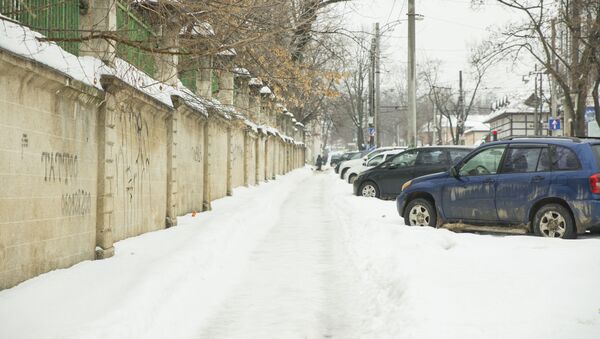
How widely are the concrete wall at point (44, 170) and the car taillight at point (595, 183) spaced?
713cm

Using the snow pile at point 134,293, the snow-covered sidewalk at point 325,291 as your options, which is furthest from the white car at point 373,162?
the snow pile at point 134,293

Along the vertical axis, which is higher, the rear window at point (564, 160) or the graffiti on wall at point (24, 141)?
the graffiti on wall at point (24, 141)

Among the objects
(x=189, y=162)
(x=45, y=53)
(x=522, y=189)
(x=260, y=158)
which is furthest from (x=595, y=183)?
(x=260, y=158)

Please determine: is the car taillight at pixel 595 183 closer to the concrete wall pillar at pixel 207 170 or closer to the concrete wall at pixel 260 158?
the concrete wall pillar at pixel 207 170

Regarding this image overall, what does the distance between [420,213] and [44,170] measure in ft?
24.3

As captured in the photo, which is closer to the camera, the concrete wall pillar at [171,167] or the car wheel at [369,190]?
the concrete wall pillar at [171,167]

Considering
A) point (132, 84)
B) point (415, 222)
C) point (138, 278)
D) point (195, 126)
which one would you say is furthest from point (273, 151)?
point (138, 278)

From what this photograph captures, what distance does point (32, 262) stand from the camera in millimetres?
6973

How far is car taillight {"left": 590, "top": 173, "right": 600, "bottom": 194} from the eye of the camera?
9898 millimetres

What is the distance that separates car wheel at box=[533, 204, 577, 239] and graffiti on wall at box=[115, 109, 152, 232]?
6.44 metres

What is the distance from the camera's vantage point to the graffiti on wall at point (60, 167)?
7.36 meters

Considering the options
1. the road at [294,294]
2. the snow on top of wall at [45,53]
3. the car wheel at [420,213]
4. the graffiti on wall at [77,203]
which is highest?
the snow on top of wall at [45,53]

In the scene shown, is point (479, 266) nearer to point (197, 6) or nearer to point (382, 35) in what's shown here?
point (197, 6)

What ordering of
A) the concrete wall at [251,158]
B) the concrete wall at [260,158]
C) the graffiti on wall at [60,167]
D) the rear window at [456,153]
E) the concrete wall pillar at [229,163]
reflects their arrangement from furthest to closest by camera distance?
the concrete wall at [260,158], the concrete wall at [251,158], the concrete wall pillar at [229,163], the rear window at [456,153], the graffiti on wall at [60,167]
